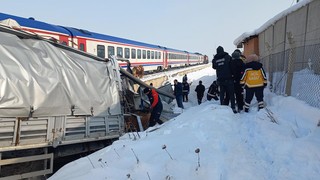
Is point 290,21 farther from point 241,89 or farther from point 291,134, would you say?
point 291,134

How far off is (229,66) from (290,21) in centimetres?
460

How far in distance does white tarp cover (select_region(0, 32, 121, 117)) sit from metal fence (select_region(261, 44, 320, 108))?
4.41 meters

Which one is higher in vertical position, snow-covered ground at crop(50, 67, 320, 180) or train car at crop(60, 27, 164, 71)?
train car at crop(60, 27, 164, 71)

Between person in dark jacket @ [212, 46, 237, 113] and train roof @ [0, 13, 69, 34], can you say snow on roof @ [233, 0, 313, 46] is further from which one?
train roof @ [0, 13, 69, 34]

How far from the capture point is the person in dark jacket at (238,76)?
8203 mm

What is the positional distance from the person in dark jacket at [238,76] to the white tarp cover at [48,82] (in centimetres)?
316

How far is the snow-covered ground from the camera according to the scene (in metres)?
3.71

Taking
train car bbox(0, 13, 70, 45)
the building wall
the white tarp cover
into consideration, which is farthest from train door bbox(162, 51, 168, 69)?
the white tarp cover

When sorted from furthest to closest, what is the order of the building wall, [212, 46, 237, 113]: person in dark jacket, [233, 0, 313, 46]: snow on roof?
the building wall < [233, 0, 313, 46]: snow on roof < [212, 46, 237, 113]: person in dark jacket

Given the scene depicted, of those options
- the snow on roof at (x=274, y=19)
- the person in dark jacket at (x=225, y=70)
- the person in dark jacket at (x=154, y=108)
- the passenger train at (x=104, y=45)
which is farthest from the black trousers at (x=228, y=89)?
the passenger train at (x=104, y=45)

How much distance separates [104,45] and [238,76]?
35.4 feet

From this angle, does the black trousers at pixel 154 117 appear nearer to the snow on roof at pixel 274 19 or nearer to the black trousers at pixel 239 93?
the black trousers at pixel 239 93

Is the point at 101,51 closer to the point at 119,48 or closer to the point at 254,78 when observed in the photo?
the point at 119,48

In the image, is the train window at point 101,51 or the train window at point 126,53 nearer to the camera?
the train window at point 101,51
